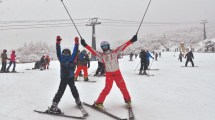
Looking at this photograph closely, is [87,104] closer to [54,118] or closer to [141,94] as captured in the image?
[54,118]

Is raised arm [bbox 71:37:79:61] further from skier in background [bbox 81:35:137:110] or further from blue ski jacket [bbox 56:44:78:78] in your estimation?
skier in background [bbox 81:35:137:110]

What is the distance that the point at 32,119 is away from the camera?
5.98m

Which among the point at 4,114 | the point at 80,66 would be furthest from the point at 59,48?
the point at 80,66

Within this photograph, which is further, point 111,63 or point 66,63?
point 111,63

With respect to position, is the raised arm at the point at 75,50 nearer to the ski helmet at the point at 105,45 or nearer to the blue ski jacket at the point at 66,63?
the blue ski jacket at the point at 66,63

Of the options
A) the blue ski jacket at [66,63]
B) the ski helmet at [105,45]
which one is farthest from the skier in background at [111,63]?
the blue ski jacket at [66,63]

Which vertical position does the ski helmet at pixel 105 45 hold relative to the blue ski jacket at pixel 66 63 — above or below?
above

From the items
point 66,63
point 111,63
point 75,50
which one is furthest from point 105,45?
point 66,63

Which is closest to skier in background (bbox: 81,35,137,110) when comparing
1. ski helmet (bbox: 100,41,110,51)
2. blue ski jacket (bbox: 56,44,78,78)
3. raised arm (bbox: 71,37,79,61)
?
ski helmet (bbox: 100,41,110,51)

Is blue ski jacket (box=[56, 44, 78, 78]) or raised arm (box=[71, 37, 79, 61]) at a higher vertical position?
raised arm (box=[71, 37, 79, 61])

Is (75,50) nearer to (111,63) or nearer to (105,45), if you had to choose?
(105,45)

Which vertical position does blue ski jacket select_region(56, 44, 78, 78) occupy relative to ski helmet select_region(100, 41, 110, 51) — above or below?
below

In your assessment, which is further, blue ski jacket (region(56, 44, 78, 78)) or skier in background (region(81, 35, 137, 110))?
skier in background (region(81, 35, 137, 110))

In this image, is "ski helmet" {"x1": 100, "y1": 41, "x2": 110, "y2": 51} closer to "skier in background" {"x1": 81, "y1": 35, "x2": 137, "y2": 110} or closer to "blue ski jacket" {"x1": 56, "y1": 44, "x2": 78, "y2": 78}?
"skier in background" {"x1": 81, "y1": 35, "x2": 137, "y2": 110}
